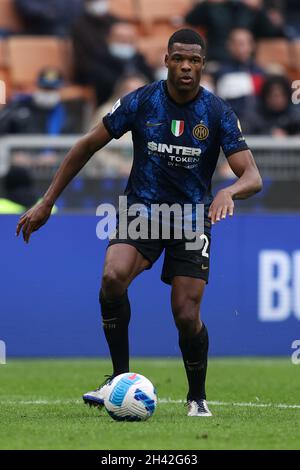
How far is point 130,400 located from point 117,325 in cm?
66

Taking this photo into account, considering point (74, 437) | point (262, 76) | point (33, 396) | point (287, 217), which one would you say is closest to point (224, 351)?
point (287, 217)

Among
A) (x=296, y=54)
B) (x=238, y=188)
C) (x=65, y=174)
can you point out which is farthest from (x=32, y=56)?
(x=238, y=188)

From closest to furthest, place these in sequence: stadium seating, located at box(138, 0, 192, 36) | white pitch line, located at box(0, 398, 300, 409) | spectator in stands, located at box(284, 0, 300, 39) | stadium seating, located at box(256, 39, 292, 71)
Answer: white pitch line, located at box(0, 398, 300, 409)
stadium seating, located at box(256, 39, 292, 71)
stadium seating, located at box(138, 0, 192, 36)
spectator in stands, located at box(284, 0, 300, 39)

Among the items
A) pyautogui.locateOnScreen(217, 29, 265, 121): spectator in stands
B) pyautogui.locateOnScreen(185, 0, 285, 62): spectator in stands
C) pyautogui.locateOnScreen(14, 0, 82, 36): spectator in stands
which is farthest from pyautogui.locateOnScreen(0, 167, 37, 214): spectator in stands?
pyautogui.locateOnScreen(14, 0, 82, 36): spectator in stands

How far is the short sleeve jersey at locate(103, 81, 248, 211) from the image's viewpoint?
322 inches

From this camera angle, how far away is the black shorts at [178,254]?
8164 mm

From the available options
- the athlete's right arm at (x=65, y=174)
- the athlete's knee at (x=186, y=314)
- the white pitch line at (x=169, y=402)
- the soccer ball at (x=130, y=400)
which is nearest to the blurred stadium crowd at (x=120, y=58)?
the white pitch line at (x=169, y=402)

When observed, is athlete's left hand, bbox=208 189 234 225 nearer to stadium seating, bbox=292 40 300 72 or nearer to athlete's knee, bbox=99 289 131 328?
athlete's knee, bbox=99 289 131 328

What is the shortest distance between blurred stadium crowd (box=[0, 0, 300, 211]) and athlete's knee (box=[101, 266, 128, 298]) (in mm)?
5989

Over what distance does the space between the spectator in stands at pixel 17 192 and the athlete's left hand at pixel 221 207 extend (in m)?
5.93

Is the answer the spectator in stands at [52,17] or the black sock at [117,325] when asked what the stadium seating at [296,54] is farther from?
the black sock at [117,325]

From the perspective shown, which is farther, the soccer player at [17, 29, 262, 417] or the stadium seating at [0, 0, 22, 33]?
the stadium seating at [0, 0, 22, 33]

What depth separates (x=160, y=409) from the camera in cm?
871

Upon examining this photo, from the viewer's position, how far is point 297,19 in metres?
20.8
